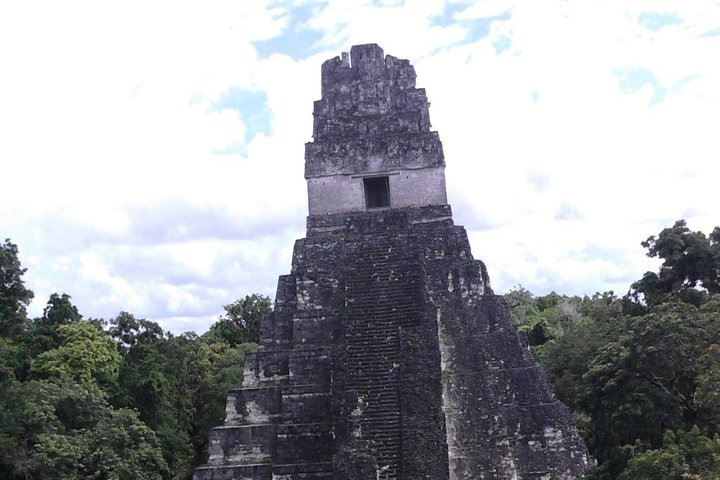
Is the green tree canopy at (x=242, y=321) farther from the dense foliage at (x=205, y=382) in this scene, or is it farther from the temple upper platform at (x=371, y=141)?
the temple upper platform at (x=371, y=141)

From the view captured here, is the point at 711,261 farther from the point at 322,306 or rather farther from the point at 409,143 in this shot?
the point at 322,306

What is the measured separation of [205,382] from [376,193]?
39.4 ft

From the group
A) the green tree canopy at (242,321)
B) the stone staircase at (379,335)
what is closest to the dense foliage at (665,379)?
the stone staircase at (379,335)

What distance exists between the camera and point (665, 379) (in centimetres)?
1378

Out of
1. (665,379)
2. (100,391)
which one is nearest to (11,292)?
A: (100,391)

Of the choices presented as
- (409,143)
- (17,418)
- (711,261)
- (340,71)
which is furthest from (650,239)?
(17,418)

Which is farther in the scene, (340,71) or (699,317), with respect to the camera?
(340,71)

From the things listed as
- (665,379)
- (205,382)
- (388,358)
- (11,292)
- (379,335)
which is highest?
(11,292)

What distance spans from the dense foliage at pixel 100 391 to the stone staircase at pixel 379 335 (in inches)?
292

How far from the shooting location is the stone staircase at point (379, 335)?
1190 centimetres

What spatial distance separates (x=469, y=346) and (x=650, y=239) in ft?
27.5

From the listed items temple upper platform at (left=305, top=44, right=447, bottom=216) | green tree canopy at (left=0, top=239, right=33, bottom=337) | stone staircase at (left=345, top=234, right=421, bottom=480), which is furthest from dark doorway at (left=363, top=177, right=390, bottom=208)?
green tree canopy at (left=0, top=239, right=33, bottom=337)

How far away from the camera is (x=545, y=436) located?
41.0ft

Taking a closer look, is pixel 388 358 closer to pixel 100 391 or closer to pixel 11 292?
pixel 100 391
